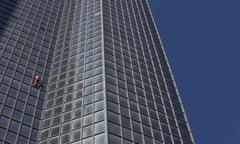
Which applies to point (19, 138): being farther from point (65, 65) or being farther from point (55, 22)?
point (55, 22)

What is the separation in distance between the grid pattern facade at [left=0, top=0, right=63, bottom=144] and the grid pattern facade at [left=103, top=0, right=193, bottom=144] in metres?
12.5

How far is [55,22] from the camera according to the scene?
342ft

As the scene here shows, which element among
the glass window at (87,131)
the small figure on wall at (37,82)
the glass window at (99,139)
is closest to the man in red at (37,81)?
the small figure on wall at (37,82)

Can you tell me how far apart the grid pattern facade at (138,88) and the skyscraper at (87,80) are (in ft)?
0.60

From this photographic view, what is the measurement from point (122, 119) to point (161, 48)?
119ft

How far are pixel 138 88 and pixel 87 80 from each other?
28.1 ft

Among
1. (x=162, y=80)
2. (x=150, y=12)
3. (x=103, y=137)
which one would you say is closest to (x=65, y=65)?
(x=162, y=80)

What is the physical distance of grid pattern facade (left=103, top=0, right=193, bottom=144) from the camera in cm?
6042

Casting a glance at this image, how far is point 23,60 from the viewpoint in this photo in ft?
→ 263

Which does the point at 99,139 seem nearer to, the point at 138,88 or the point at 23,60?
the point at 138,88

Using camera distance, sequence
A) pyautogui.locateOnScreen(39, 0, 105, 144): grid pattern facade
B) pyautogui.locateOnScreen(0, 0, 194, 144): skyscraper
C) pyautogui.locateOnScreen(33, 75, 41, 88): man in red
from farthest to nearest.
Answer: pyautogui.locateOnScreen(33, 75, 41, 88): man in red
pyautogui.locateOnScreen(0, 0, 194, 144): skyscraper
pyautogui.locateOnScreen(39, 0, 105, 144): grid pattern facade

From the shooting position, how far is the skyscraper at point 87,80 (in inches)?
2387

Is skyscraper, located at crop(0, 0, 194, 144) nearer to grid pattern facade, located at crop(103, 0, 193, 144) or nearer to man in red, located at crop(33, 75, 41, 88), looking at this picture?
grid pattern facade, located at crop(103, 0, 193, 144)

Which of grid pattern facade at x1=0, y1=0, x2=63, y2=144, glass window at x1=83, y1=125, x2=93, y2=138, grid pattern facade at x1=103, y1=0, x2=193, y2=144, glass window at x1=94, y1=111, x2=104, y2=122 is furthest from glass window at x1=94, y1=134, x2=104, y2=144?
grid pattern facade at x1=0, y1=0, x2=63, y2=144
